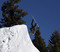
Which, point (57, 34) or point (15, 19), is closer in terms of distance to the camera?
point (15, 19)

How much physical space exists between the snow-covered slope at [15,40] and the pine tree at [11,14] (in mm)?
10290

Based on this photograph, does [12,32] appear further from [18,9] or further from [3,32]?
[18,9]

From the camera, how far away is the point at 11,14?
834 inches

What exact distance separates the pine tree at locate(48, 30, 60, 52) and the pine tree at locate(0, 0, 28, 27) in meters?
8.87

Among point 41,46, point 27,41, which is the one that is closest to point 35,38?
point 41,46

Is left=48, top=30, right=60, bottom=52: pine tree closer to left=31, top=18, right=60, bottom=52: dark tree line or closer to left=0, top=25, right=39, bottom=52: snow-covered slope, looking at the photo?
left=31, top=18, right=60, bottom=52: dark tree line

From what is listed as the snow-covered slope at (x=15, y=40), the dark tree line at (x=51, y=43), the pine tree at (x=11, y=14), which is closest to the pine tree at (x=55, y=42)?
the dark tree line at (x=51, y=43)

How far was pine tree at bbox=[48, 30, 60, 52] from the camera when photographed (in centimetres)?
2658

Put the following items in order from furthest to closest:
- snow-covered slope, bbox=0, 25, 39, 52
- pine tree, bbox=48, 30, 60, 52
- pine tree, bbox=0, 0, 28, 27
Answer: pine tree, bbox=48, 30, 60, 52 → pine tree, bbox=0, 0, 28, 27 → snow-covered slope, bbox=0, 25, 39, 52

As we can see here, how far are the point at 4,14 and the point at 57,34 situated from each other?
1144 cm

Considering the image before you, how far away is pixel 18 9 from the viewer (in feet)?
70.1

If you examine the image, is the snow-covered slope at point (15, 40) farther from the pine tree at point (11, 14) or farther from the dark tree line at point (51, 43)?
the dark tree line at point (51, 43)

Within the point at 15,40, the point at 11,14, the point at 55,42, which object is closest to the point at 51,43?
the point at 55,42

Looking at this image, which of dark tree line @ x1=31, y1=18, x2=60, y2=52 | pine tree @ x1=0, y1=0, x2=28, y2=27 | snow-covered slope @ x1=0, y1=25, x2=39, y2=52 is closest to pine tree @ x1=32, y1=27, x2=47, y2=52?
dark tree line @ x1=31, y1=18, x2=60, y2=52
